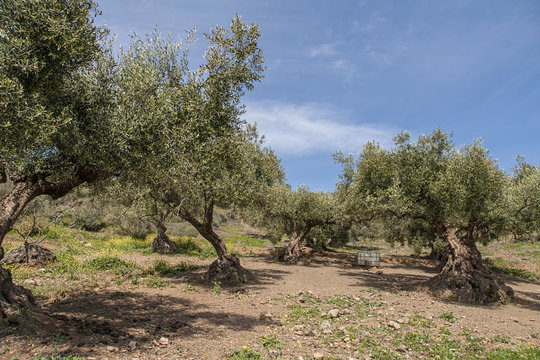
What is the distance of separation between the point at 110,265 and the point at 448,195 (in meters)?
18.5

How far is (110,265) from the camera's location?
18.4 m

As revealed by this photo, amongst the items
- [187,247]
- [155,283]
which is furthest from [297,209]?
[155,283]

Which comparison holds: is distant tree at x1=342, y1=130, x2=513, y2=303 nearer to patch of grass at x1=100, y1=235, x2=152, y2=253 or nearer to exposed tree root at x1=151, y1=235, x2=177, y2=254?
exposed tree root at x1=151, y1=235, x2=177, y2=254

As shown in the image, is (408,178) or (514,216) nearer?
(514,216)

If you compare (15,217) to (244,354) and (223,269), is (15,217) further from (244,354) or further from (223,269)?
(223,269)

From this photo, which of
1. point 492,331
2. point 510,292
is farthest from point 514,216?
point 492,331

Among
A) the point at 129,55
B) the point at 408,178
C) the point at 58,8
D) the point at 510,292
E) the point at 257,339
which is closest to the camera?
the point at 58,8

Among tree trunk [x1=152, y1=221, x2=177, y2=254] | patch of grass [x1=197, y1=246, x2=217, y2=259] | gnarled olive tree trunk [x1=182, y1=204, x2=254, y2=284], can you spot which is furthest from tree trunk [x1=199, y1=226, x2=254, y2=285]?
tree trunk [x1=152, y1=221, x2=177, y2=254]

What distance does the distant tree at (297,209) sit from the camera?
28.2m

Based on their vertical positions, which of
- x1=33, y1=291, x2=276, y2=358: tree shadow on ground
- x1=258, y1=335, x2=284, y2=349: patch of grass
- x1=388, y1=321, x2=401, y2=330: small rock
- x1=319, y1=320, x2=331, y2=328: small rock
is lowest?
x1=33, y1=291, x2=276, y2=358: tree shadow on ground

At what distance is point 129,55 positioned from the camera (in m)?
11.6

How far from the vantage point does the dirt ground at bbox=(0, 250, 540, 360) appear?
7625 mm

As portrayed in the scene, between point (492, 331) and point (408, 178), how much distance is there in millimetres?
8778

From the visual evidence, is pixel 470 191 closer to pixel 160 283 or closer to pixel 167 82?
pixel 167 82
